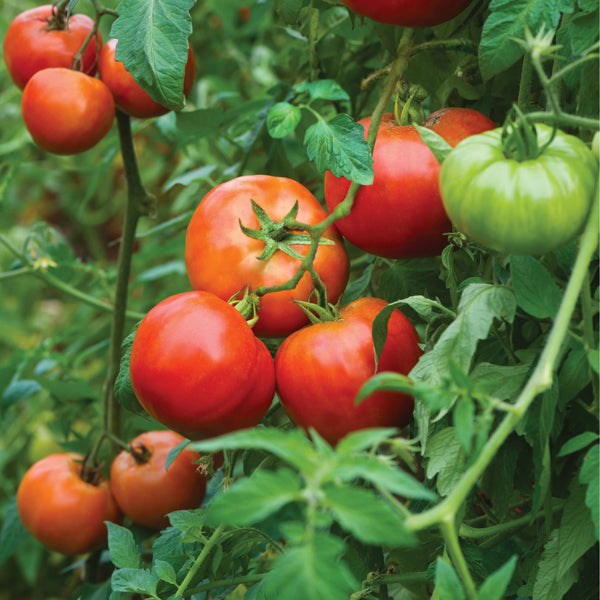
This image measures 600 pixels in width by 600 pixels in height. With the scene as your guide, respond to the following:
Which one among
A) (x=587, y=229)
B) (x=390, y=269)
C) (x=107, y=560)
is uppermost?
(x=587, y=229)

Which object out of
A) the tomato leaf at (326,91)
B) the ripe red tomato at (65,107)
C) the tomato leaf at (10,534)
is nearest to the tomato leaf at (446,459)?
the tomato leaf at (326,91)

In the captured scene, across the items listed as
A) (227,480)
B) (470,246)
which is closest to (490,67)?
(470,246)

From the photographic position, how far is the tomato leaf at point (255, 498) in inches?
10.3

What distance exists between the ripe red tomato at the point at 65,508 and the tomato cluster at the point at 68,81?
0.35 metres

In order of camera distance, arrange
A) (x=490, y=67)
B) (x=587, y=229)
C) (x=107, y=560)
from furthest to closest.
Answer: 1. (x=107, y=560)
2. (x=490, y=67)
3. (x=587, y=229)

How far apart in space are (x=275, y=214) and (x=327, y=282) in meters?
0.07

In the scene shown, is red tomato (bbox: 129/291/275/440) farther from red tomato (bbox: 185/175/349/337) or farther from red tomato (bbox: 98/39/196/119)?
red tomato (bbox: 98/39/196/119)

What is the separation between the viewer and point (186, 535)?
1.72 ft

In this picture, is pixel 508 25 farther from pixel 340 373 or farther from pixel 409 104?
pixel 340 373

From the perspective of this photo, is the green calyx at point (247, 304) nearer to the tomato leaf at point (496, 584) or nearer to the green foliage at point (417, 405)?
the green foliage at point (417, 405)

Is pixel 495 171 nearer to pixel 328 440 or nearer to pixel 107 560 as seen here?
pixel 328 440

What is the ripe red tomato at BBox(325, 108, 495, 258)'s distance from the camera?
1.68 feet

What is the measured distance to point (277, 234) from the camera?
53 cm

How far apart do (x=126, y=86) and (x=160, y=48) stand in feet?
0.53
